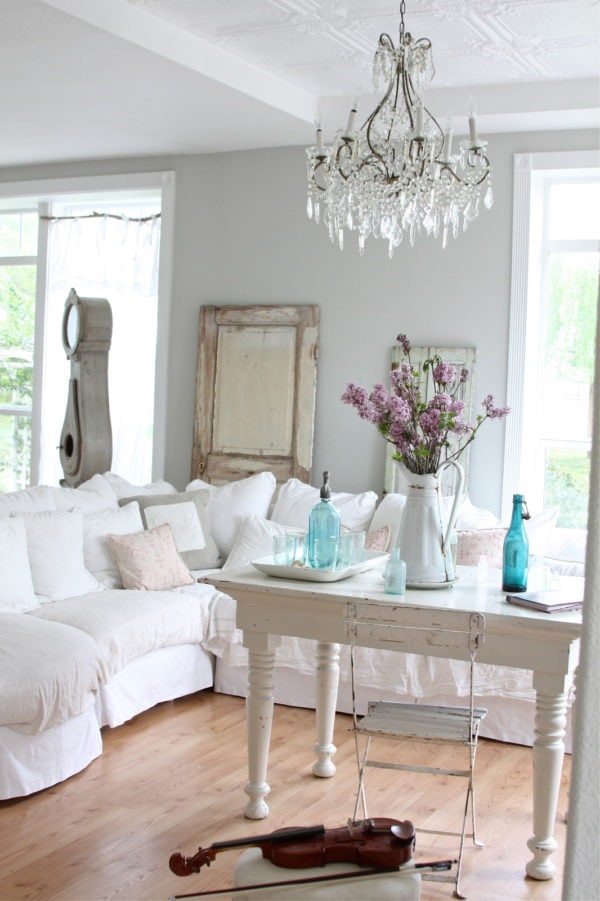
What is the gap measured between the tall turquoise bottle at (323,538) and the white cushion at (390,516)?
1745 millimetres

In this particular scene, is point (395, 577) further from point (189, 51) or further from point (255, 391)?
point (255, 391)

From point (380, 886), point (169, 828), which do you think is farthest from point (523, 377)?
point (380, 886)

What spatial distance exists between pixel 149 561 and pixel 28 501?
2.21ft

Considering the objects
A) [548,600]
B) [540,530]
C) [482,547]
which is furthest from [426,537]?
[540,530]

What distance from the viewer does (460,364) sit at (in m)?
5.78

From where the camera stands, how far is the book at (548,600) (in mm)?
3008

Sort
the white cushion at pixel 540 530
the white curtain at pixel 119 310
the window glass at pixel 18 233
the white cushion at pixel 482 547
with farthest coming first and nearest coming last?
the window glass at pixel 18 233 → the white curtain at pixel 119 310 → the white cushion at pixel 540 530 → the white cushion at pixel 482 547

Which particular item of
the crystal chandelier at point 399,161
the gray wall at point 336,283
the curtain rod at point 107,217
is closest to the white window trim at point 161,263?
the gray wall at point 336,283

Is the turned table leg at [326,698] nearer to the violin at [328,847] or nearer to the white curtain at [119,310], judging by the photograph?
the violin at [328,847]

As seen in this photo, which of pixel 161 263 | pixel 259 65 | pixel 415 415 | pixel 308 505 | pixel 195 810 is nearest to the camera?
pixel 415 415

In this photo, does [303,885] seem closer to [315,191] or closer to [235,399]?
[315,191]

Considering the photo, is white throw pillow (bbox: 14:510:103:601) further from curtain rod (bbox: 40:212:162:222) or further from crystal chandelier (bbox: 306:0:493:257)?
curtain rod (bbox: 40:212:162:222)

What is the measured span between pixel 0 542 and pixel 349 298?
8.94ft

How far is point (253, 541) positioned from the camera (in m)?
5.38
